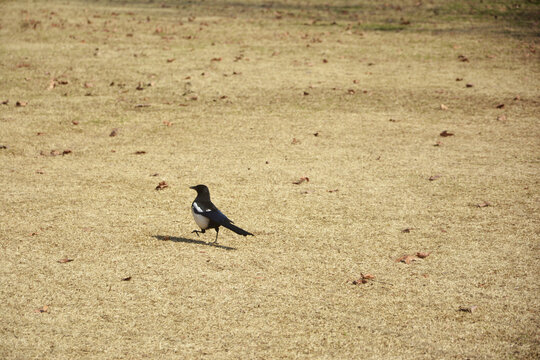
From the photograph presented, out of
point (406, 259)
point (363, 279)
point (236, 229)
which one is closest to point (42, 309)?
point (236, 229)

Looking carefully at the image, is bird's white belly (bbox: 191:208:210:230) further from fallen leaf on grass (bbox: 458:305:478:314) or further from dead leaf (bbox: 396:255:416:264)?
fallen leaf on grass (bbox: 458:305:478:314)

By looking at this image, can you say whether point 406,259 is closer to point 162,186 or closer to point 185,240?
point 185,240

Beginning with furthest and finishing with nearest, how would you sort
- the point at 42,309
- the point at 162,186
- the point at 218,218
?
the point at 162,186, the point at 218,218, the point at 42,309

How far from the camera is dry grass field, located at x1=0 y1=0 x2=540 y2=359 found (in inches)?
193

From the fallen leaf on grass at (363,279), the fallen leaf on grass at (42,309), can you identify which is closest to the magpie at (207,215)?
the fallen leaf on grass at (363,279)

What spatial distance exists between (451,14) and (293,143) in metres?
14.3

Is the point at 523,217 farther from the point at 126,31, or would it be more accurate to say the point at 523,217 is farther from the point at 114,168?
the point at 126,31

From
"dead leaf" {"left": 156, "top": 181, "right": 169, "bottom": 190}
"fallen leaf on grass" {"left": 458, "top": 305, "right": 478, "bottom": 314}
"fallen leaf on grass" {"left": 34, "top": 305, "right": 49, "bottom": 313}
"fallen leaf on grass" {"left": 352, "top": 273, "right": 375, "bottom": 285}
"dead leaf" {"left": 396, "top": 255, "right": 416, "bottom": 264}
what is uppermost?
"fallen leaf on grass" {"left": 458, "top": 305, "right": 478, "bottom": 314}

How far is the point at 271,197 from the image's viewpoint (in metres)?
7.93

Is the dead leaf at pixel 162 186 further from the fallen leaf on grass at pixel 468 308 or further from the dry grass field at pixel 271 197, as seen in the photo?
the fallen leaf on grass at pixel 468 308

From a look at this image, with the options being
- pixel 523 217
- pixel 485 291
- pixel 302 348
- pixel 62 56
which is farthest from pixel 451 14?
pixel 302 348

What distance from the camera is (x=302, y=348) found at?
15.0 ft

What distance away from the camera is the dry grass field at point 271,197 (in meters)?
4.89

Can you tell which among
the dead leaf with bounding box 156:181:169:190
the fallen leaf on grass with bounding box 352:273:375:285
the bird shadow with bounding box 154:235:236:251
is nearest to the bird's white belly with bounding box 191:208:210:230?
the bird shadow with bounding box 154:235:236:251
